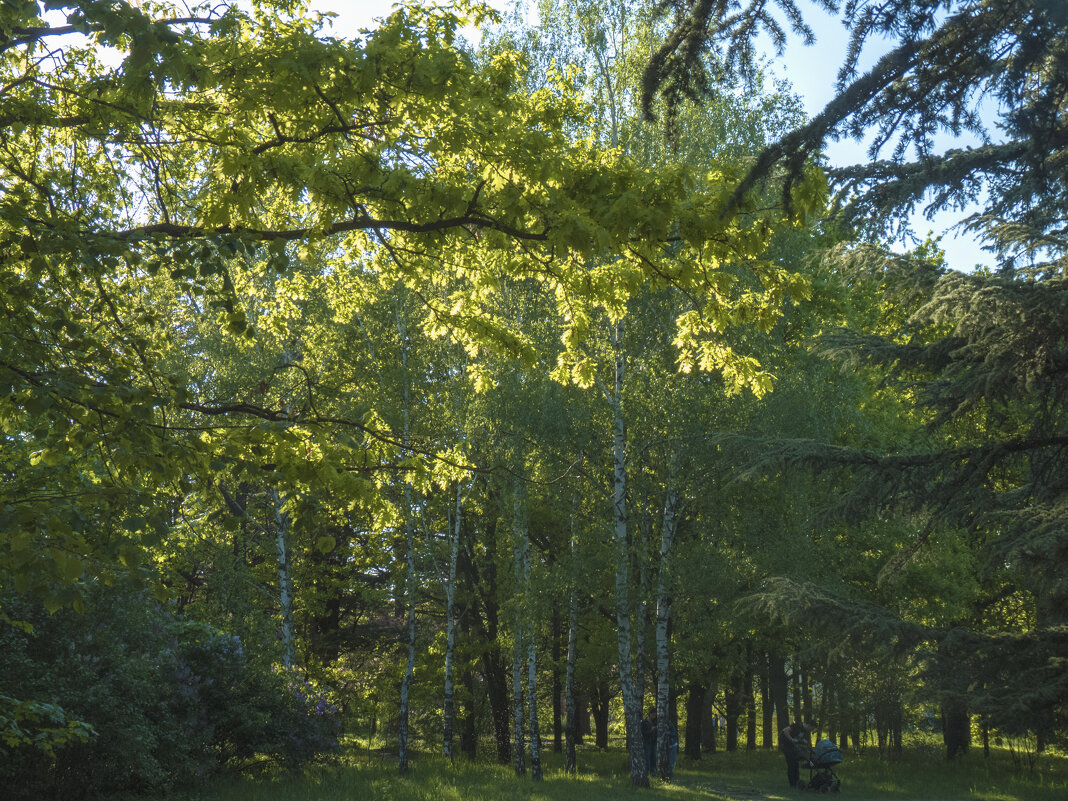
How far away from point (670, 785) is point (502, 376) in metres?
8.39

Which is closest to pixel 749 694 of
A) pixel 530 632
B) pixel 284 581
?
pixel 530 632

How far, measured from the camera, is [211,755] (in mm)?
12234

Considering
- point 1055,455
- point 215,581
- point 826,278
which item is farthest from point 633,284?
point 826,278

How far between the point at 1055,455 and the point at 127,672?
1105 cm

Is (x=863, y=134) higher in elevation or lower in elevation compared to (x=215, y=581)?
higher

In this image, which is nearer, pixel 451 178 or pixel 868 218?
pixel 451 178

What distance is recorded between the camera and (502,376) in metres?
17.2

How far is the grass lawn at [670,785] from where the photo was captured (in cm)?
1155

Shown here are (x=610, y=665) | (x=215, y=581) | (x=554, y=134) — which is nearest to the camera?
(x=554, y=134)

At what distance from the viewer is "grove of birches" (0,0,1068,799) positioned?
4516 millimetres

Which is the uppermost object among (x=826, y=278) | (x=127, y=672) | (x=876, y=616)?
(x=826, y=278)

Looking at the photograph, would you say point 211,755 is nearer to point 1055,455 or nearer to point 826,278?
point 1055,455

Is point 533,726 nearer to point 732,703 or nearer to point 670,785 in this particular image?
point 670,785

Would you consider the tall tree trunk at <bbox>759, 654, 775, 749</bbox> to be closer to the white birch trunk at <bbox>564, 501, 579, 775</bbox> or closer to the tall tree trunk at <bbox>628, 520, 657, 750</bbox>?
the tall tree trunk at <bbox>628, 520, 657, 750</bbox>
